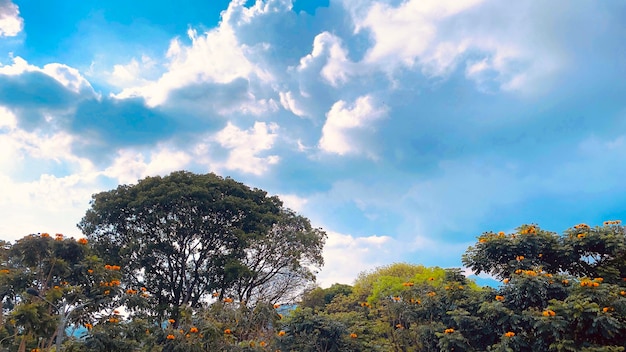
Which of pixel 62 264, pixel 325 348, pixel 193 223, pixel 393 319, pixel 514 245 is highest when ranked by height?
pixel 193 223

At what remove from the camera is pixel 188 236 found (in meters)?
14.6

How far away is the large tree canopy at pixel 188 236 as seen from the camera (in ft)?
46.7

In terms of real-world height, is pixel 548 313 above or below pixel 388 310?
below

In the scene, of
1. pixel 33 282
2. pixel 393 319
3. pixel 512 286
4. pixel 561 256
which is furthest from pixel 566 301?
pixel 33 282

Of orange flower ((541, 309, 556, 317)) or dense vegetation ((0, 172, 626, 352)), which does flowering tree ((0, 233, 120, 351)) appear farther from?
orange flower ((541, 309, 556, 317))

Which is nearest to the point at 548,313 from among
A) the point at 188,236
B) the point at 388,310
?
the point at 388,310

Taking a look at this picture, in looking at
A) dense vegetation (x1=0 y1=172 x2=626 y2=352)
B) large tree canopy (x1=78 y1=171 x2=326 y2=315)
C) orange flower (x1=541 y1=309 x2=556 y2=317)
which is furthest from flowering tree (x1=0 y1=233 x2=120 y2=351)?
large tree canopy (x1=78 y1=171 x2=326 y2=315)

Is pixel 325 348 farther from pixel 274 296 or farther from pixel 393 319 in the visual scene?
pixel 274 296

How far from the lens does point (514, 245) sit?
7758mm

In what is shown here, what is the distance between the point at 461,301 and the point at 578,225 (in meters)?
2.54

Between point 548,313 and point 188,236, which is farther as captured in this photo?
point 188,236

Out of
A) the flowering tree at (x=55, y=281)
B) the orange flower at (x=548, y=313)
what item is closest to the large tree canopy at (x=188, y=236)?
the flowering tree at (x=55, y=281)

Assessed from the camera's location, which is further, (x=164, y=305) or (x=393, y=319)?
(x=164, y=305)

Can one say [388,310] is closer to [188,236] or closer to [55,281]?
[55,281]
